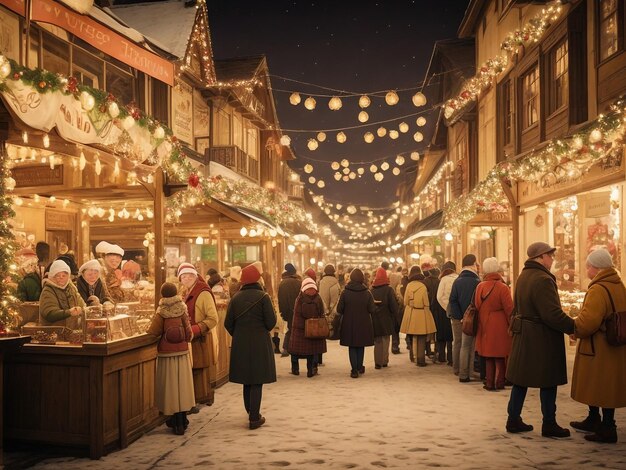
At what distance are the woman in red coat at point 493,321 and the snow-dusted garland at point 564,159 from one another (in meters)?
2.25

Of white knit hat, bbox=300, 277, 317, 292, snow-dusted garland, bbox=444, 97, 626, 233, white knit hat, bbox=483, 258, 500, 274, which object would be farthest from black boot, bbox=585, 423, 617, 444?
white knit hat, bbox=300, 277, 317, 292

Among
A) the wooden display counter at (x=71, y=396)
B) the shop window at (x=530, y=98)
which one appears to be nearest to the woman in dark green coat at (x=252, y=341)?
the wooden display counter at (x=71, y=396)

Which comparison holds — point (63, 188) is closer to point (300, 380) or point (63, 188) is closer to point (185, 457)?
point (300, 380)

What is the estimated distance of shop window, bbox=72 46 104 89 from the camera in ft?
47.4

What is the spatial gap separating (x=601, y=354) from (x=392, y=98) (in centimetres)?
1041

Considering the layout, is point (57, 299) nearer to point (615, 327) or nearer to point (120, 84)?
point (615, 327)

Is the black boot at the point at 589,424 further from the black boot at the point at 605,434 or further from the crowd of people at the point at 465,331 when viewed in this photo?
the black boot at the point at 605,434

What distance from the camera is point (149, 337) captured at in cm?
747

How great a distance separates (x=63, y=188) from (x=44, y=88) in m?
4.60

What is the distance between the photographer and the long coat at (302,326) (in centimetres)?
1127

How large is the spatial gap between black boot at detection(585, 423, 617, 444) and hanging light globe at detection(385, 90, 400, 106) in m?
10.5

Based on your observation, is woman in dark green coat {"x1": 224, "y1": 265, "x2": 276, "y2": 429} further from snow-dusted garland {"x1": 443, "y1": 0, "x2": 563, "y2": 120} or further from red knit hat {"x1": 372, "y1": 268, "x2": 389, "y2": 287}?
snow-dusted garland {"x1": 443, "y1": 0, "x2": 563, "y2": 120}

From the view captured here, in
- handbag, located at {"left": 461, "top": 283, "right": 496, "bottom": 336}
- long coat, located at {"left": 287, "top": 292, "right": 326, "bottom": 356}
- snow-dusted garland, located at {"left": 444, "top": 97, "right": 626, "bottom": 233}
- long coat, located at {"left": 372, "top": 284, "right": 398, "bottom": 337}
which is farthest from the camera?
long coat, located at {"left": 372, "top": 284, "right": 398, "bottom": 337}

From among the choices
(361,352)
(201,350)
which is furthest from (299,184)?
(201,350)
